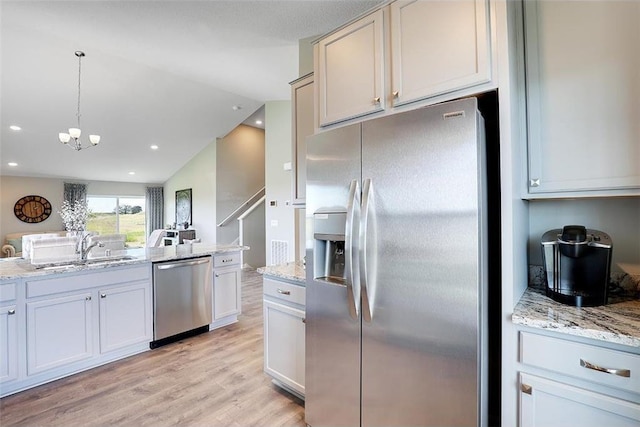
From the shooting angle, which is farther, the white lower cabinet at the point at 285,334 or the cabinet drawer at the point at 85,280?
the cabinet drawer at the point at 85,280

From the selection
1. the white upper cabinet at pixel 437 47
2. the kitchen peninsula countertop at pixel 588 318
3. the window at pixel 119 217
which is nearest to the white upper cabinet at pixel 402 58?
the white upper cabinet at pixel 437 47

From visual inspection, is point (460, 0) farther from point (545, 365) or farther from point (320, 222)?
point (545, 365)

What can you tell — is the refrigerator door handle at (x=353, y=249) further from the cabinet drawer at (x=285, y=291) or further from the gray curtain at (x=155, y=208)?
the gray curtain at (x=155, y=208)

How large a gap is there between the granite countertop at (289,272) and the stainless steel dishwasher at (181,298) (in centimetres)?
132

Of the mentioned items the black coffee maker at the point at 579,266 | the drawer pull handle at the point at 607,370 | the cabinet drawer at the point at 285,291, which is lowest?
the drawer pull handle at the point at 607,370

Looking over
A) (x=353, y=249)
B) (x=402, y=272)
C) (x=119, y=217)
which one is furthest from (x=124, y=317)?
(x=119, y=217)

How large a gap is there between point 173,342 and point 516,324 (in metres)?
3.12

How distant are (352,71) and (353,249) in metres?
1.06

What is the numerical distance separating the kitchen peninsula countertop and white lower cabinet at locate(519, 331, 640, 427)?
0.05 metres

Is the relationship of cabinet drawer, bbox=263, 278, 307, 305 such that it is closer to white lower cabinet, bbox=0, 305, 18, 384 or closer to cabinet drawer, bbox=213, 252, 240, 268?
cabinet drawer, bbox=213, 252, 240, 268

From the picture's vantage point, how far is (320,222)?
1.74 m

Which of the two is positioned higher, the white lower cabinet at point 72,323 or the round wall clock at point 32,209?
the round wall clock at point 32,209

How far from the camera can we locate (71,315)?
2512mm

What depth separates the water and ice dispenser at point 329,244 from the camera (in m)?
1.66
